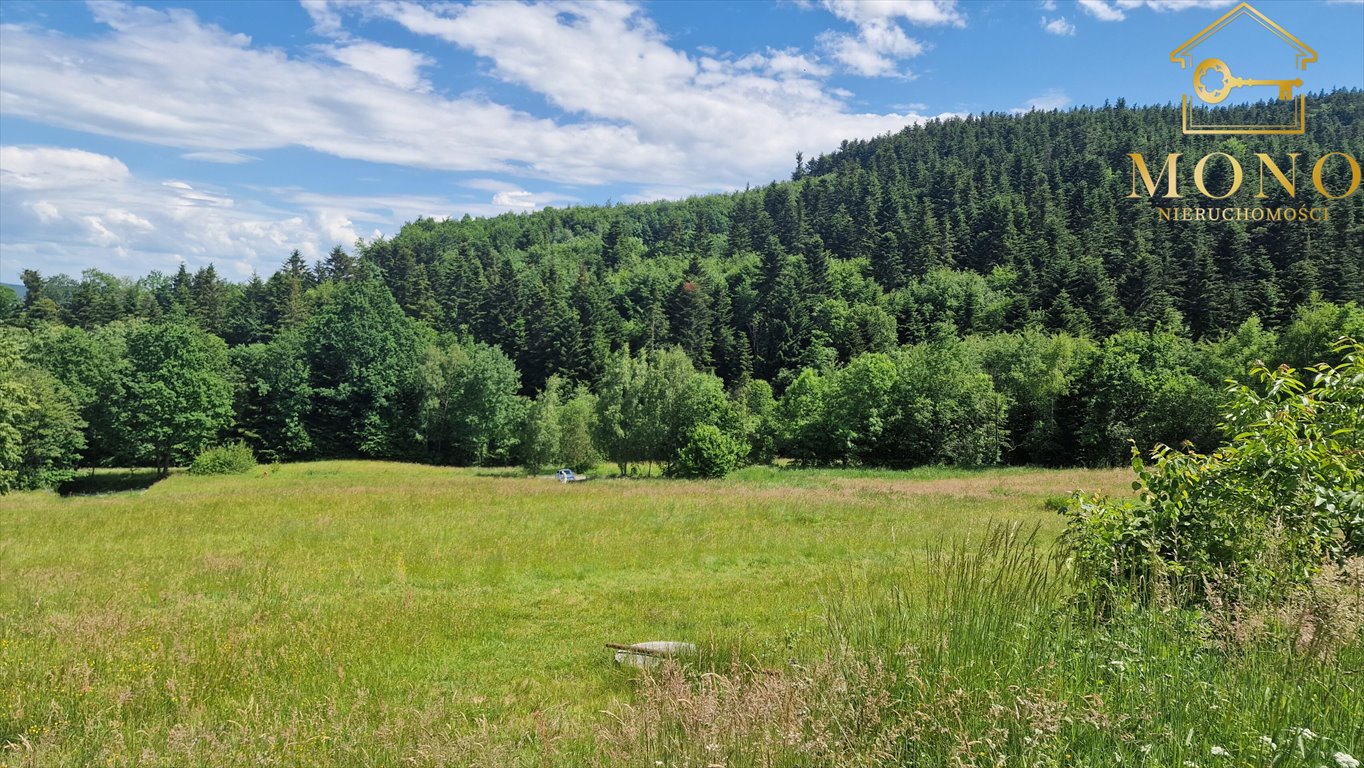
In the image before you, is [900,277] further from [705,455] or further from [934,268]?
[705,455]

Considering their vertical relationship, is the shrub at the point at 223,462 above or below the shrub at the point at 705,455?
below

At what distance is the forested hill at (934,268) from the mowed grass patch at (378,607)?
64.2 metres

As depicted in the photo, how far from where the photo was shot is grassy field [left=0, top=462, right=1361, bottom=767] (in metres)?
4.35

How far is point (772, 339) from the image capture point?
96.5m

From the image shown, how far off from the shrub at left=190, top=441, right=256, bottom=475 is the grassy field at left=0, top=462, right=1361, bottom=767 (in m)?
30.5

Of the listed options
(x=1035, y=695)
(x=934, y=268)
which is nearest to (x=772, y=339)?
(x=934, y=268)

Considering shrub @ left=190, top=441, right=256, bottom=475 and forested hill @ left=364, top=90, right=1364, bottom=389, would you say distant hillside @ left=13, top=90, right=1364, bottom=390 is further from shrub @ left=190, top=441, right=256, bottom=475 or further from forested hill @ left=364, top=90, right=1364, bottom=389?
shrub @ left=190, top=441, right=256, bottom=475

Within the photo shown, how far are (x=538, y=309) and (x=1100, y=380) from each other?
6723 cm

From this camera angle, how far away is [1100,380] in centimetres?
4916

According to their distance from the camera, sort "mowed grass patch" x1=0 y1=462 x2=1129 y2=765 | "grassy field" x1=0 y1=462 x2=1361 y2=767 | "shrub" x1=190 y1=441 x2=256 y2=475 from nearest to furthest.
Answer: "grassy field" x1=0 y1=462 x2=1361 y2=767 → "mowed grass patch" x1=0 y1=462 x2=1129 y2=765 → "shrub" x1=190 y1=441 x2=256 y2=475

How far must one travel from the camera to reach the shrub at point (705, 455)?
1683 inches

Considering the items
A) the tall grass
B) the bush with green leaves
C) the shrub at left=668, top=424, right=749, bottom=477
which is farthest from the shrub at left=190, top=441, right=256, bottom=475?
the bush with green leaves

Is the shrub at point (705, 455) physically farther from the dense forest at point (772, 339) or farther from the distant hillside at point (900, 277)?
the distant hillside at point (900, 277)

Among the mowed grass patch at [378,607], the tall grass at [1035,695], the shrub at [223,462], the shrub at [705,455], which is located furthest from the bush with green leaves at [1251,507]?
the shrub at [223,462]
